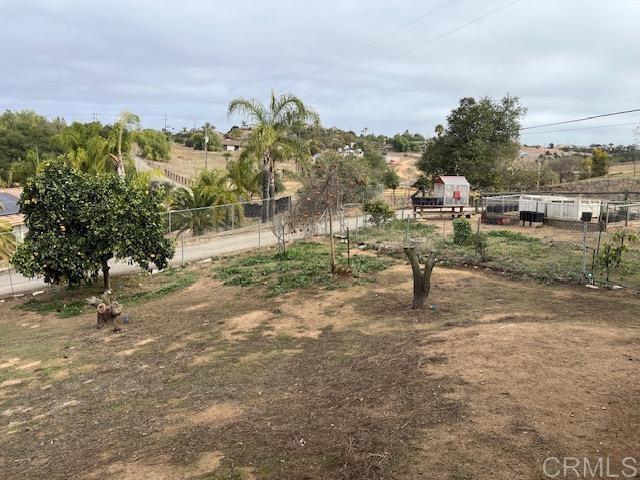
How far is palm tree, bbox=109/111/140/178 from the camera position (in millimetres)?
23578

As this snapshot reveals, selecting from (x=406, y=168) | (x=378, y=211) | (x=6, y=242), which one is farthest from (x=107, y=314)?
(x=406, y=168)

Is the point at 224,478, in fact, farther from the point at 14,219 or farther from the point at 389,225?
the point at 14,219

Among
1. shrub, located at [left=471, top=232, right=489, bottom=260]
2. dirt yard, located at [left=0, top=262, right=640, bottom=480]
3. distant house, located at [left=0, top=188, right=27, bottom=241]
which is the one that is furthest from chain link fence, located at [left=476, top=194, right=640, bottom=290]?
distant house, located at [left=0, top=188, right=27, bottom=241]

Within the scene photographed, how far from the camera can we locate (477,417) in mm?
5379

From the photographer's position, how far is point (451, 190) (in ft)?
109

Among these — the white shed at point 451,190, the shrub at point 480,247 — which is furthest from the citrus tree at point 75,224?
the white shed at point 451,190

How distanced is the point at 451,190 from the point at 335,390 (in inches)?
1108

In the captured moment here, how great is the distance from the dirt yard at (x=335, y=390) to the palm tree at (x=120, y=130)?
43.3 feet

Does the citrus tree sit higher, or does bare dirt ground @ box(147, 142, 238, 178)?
bare dirt ground @ box(147, 142, 238, 178)

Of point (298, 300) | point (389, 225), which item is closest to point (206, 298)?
point (298, 300)

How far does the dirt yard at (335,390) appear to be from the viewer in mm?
4930

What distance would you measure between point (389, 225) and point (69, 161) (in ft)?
52.6

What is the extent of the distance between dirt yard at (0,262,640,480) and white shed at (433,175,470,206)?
21.1 m

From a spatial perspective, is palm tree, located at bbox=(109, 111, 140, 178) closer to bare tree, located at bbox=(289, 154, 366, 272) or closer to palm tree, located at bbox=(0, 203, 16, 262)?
palm tree, located at bbox=(0, 203, 16, 262)
